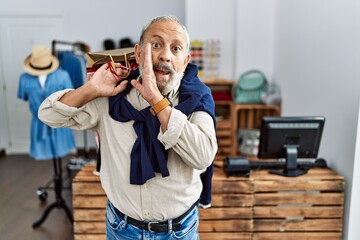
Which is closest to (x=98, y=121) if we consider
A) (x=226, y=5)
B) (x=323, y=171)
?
(x=323, y=171)

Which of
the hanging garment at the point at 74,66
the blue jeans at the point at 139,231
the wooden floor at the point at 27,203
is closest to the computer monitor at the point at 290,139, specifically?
the blue jeans at the point at 139,231

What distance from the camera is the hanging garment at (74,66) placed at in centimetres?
397

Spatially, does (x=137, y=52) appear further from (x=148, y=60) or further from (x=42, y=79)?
(x=42, y=79)

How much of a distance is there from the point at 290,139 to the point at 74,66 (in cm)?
270

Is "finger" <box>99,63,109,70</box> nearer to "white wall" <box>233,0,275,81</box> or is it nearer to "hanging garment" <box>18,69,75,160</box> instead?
"hanging garment" <box>18,69,75,160</box>

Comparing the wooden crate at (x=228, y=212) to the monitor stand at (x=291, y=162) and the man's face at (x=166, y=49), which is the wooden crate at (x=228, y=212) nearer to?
the monitor stand at (x=291, y=162)

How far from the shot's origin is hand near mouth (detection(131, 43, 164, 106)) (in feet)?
3.44

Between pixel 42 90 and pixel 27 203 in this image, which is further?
pixel 27 203

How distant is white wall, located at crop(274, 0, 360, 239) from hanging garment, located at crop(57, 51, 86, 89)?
2.26m

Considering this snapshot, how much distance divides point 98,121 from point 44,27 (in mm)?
4383

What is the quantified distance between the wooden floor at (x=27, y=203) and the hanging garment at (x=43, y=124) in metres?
0.61

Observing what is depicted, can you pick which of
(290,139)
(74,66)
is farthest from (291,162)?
(74,66)

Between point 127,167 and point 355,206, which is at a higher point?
point 127,167

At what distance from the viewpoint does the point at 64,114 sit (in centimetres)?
121
